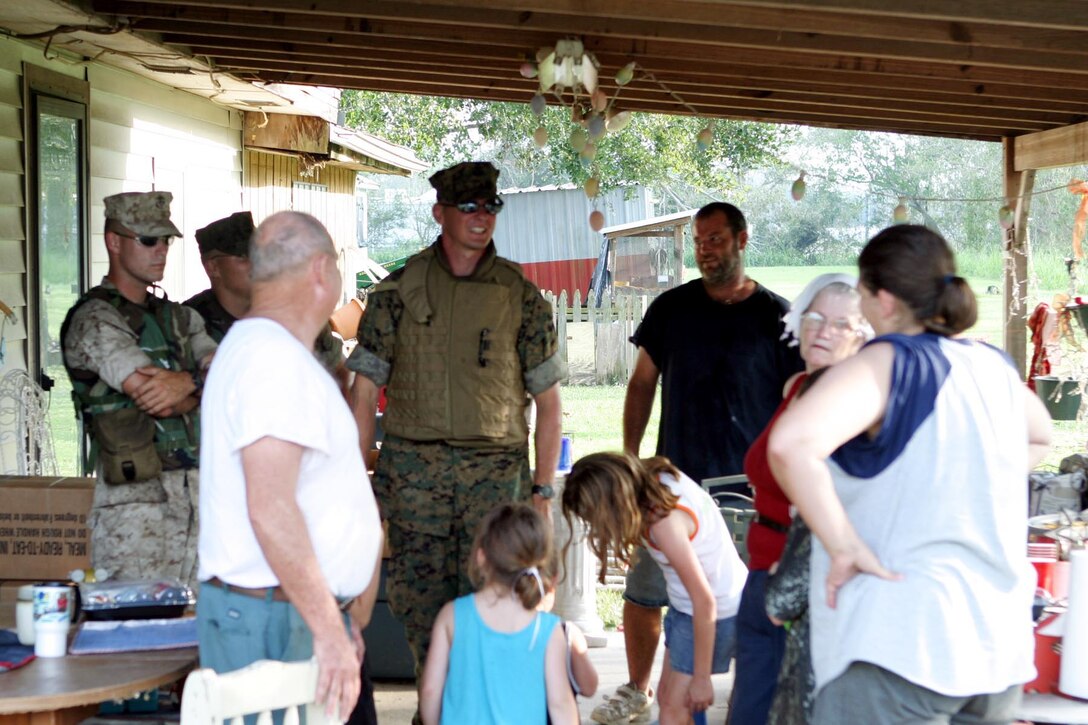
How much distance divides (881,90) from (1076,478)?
2084 mm

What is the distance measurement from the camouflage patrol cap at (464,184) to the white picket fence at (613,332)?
11641mm

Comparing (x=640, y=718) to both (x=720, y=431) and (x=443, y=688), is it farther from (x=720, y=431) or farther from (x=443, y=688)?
(x=443, y=688)

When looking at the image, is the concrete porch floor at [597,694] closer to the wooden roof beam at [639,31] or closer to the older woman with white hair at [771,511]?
the older woman with white hair at [771,511]

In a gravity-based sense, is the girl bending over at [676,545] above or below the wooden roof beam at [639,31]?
below

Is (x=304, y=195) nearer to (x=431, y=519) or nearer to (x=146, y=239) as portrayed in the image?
(x=146, y=239)

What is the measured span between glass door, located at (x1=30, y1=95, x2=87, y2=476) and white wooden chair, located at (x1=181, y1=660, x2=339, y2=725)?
382 centimetres

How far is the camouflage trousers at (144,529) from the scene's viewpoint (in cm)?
363

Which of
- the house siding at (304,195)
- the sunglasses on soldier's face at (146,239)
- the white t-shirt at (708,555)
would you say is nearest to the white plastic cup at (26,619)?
the sunglasses on soldier's face at (146,239)

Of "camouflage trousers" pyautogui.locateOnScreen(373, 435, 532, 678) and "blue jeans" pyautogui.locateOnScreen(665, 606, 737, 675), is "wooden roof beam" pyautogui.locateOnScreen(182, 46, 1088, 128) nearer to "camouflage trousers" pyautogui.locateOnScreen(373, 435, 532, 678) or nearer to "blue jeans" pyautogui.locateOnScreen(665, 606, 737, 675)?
"camouflage trousers" pyautogui.locateOnScreen(373, 435, 532, 678)

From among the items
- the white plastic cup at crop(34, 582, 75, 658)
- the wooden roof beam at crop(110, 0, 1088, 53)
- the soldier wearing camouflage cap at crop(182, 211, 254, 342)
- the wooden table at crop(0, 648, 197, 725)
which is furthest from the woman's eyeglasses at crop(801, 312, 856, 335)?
the soldier wearing camouflage cap at crop(182, 211, 254, 342)

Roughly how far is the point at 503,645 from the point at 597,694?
1.99 metres

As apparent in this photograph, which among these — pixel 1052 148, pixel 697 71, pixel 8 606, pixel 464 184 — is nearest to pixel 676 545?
pixel 464 184

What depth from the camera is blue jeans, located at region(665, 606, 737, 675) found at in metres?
3.40

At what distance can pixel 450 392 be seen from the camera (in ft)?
12.5
